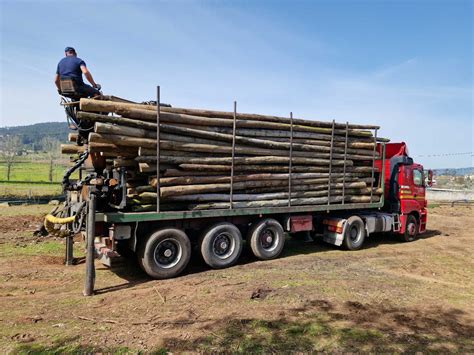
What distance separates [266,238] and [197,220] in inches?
91.6

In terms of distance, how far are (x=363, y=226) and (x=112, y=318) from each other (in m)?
9.06

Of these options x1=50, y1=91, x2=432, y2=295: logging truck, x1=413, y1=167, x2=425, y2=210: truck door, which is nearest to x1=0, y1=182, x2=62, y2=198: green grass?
x1=50, y1=91, x2=432, y2=295: logging truck

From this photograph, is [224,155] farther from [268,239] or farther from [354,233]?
[354,233]

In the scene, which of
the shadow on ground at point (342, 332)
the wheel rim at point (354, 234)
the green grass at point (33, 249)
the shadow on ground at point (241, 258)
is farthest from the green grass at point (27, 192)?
the shadow on ground at point (342, 332)

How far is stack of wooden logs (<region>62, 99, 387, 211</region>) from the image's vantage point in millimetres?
7883

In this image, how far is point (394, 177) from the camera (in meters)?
13.6

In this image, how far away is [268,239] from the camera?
33.6 ft

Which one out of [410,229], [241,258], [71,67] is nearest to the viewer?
[71,67]

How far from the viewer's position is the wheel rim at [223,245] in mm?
9086

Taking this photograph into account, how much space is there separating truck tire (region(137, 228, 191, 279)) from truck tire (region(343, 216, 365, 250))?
5777mm

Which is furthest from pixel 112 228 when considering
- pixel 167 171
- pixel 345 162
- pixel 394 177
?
pixel 394 177

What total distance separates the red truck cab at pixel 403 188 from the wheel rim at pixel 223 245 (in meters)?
6.66

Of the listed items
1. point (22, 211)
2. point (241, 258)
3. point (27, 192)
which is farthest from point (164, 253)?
point (27, 192)

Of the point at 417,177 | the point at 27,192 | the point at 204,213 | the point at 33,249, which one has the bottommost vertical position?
the point at 33,249
